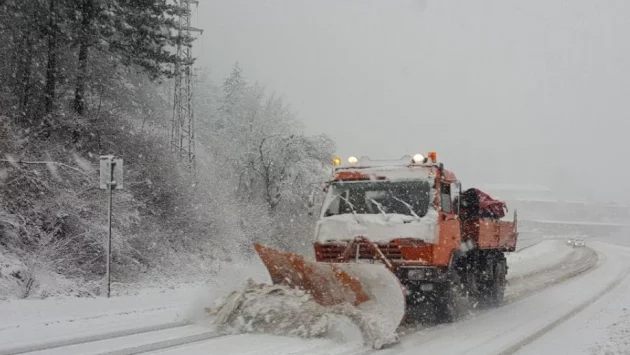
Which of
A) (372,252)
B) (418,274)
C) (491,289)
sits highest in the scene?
(372,252)

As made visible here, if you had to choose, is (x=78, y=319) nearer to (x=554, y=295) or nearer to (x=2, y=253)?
(x=2, y=253)

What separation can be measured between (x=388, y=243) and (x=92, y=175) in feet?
32.2

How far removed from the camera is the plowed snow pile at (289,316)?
26.1 ft

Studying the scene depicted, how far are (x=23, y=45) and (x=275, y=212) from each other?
570 inches

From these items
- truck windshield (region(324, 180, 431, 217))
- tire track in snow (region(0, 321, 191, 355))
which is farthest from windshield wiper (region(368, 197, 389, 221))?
tire track in snow (region(0, 321, 191, 355))

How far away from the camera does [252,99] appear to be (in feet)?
148

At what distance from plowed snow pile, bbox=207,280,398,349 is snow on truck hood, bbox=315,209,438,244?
1453mm

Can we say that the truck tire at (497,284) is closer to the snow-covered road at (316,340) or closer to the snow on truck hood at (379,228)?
the snow-covered road at (316,340)

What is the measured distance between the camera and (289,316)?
8.33 m

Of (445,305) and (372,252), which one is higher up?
(372,252)

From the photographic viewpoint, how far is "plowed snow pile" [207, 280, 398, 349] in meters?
7.95

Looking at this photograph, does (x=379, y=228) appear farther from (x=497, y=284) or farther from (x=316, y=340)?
(x=497, y=284)

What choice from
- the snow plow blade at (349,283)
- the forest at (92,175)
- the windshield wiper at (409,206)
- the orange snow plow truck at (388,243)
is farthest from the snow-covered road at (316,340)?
the forest at (92,175)

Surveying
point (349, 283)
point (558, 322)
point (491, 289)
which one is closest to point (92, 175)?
point (349, 283)
